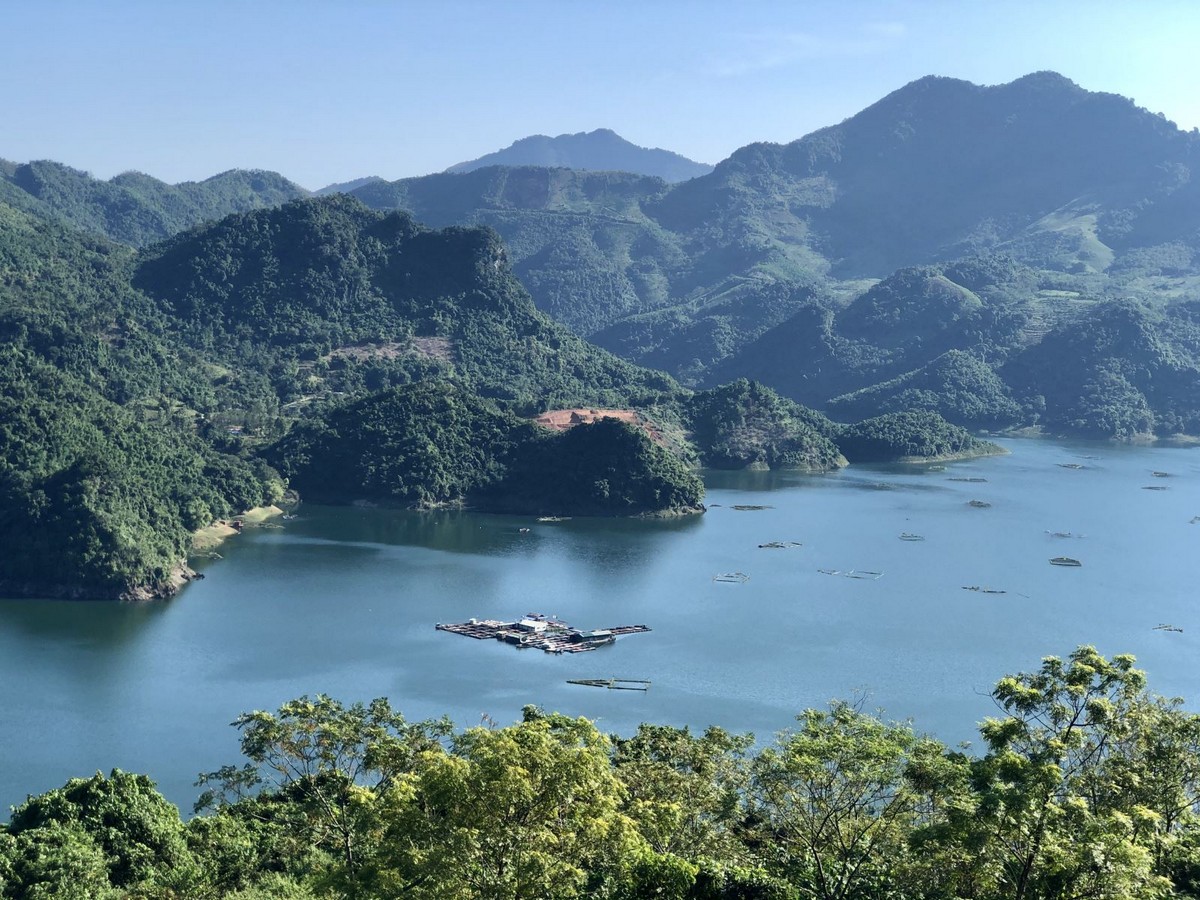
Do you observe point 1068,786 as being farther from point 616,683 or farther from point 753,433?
point 753,433

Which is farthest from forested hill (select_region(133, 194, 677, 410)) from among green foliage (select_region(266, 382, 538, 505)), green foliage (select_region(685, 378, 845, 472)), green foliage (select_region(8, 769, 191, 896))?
green foliage (select_region(8, 769, 191, 896))

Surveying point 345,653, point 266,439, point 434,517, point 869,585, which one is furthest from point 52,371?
point 869,585

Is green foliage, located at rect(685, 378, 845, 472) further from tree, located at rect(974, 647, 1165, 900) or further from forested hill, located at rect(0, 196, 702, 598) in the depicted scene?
tree, located at rect(974, 647, 1165, 900)

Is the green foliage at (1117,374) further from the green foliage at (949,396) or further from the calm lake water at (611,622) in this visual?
the calm lake water at (611,622)

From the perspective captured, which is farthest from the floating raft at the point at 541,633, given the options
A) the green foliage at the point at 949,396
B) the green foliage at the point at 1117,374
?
the green foliage at the point at 1117,374

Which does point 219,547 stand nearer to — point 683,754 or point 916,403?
point 683,754

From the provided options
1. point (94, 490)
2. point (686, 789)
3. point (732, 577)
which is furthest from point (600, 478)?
point (686, 789)
